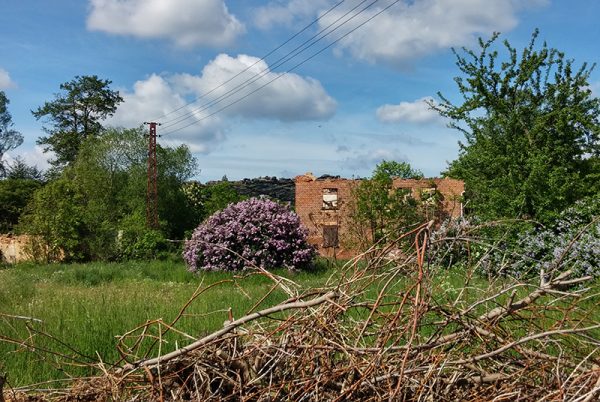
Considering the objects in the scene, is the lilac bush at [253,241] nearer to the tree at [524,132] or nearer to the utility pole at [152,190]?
the tree at [524,132]

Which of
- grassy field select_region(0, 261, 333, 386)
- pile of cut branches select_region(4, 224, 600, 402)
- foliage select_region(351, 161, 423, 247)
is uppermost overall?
foliage select_region(351, 161, 423, 247)

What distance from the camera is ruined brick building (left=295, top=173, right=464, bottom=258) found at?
2292 cm

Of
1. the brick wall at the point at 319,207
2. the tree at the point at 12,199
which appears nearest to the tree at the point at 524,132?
the brick wall at the point at 319,207

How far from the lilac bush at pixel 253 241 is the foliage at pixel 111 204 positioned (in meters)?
7.67

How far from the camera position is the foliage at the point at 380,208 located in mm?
20578

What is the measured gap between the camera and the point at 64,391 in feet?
11.4

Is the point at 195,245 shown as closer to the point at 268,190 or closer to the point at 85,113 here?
the point at 268,190

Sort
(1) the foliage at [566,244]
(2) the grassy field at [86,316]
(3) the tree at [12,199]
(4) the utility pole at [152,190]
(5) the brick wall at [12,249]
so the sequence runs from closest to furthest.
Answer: (2) the grassy field at [86,316] < (1) the foliage at [566,244] < (5) the brick wall at [12,249] < (4) the utility pole at [152,190] < (3) the tree at [12,199]

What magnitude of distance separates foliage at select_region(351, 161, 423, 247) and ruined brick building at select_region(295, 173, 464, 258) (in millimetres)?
833

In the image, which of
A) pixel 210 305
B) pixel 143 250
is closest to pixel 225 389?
pixel 210 305

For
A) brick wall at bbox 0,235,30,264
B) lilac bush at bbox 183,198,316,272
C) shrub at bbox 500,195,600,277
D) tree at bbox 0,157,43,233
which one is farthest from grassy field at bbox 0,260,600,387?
tree at bbox 0,157,43,233

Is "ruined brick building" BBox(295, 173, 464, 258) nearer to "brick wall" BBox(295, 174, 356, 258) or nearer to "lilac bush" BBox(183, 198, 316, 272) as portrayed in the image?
"brick wall" BBox(295, 174, 356, 258)

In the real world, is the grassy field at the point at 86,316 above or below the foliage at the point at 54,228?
below

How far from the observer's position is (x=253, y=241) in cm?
1586
